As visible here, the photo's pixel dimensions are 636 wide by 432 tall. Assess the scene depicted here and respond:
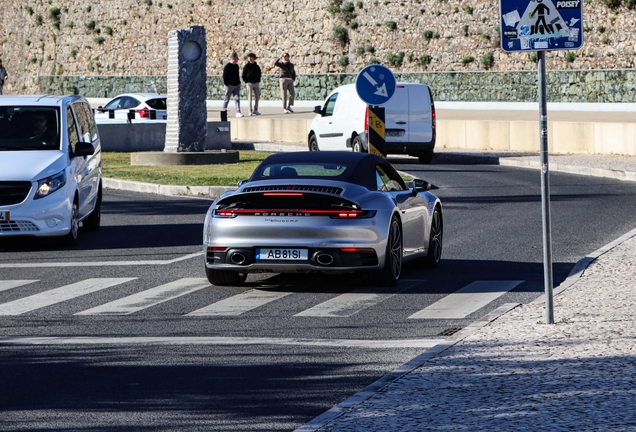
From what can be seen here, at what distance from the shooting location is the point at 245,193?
459 inches

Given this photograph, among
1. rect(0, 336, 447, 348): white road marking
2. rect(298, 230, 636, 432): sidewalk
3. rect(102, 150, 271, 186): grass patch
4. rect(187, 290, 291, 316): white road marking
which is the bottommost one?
rect(102, 150, 271, 186): grass patch

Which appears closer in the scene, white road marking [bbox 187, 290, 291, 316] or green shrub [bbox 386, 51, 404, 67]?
white road marking [bbox 187, 290, 291, 316]

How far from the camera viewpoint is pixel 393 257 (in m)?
12.1

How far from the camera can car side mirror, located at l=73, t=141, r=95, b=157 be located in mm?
15625

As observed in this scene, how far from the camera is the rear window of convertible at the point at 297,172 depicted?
12.3m

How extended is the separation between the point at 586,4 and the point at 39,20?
35.1 meters

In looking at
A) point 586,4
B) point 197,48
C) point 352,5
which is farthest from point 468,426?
point 352,5

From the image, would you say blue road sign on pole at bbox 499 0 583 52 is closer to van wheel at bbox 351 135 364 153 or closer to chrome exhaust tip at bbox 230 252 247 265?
chrome exhaust tip at bbox 230 252 247 265

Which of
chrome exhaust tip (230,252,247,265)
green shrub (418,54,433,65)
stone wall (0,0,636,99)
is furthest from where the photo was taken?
green shrub (418,54,433,65)

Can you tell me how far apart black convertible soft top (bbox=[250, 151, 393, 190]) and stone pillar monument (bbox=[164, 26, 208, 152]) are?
16663 millimetres

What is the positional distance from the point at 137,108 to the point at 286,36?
27716mm

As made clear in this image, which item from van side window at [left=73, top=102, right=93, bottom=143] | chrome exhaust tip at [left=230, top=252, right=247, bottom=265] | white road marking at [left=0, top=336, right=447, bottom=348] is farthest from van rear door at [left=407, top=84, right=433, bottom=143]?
white road marking at [left=0, top=336, right=447, bottom=348]

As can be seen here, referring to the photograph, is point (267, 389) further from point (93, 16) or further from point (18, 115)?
point (93, 16)

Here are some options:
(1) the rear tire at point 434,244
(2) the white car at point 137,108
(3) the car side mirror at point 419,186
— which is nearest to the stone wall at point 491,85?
(2) the white car at point 137,108
